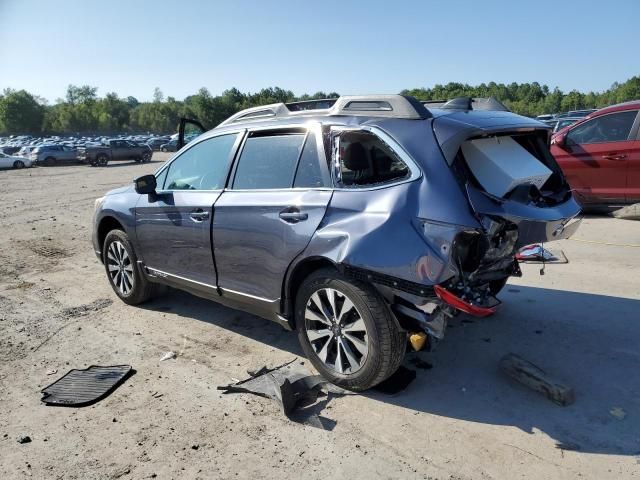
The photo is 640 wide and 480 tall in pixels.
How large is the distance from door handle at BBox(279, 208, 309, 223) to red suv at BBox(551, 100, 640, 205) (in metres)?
6.85

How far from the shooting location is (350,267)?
3309mm

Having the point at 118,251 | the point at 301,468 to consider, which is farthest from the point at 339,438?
the point at 118,251

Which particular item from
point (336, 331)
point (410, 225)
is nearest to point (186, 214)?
point (336, 331)

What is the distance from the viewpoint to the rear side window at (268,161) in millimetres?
3938

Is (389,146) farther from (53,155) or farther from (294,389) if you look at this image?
(53,155)

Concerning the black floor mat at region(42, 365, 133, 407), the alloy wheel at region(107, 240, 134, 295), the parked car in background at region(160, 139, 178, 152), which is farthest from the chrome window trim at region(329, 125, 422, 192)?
the parked car in background at region(160, 139, 178, 152)

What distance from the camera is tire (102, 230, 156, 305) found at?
5.38 m

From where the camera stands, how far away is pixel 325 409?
3.43 metres

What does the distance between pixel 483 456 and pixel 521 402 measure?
2.27 ft

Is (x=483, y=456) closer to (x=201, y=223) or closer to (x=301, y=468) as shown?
(x=301, y=468)

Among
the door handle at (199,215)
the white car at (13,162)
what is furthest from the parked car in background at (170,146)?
the door handle at (199,215)

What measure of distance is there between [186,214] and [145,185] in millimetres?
695

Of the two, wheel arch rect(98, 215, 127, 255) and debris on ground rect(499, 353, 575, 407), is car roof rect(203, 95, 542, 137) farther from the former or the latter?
wheel arch rect(98, 215, 127, 255)

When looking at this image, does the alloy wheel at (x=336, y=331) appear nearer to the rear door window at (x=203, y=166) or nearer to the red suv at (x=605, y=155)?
the rear door window at (x=203, y=166)
